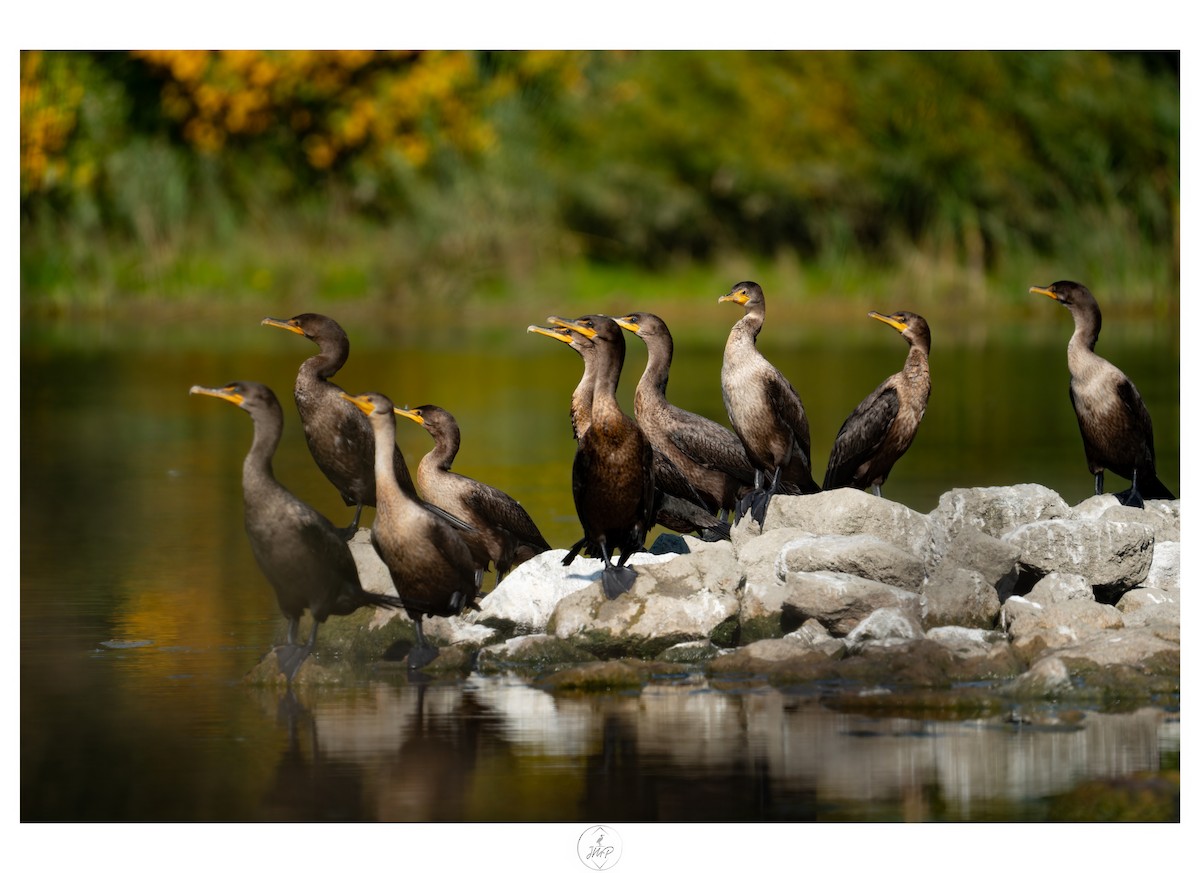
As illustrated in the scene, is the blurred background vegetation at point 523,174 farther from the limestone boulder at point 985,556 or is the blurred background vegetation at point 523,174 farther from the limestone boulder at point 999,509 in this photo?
the limestone boulder at point 985,556

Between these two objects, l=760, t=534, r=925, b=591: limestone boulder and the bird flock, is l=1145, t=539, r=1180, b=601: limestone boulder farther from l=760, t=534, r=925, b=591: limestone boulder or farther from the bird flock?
l=760, t=534, r=925, b=591: limestone boulder

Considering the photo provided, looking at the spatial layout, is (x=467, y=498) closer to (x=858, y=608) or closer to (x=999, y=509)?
(x=858, y=608)

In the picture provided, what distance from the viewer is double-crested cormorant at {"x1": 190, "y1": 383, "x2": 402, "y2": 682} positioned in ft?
28.1

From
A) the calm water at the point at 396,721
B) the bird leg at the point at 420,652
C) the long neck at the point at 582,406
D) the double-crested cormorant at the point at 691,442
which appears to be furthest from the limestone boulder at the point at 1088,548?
the bird leg at the point at 420,652

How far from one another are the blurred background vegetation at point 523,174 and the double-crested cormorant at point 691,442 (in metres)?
10.5

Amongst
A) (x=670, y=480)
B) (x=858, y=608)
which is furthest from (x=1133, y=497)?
(x=670, y=480)

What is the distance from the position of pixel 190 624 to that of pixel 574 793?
126 inches

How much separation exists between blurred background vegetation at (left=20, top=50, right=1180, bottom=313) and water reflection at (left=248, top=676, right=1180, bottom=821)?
13139mm

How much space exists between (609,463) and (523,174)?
60.9 feet

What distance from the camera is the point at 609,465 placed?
30.2 ft

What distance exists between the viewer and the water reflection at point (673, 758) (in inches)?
280

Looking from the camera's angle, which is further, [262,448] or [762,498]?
[762,498]

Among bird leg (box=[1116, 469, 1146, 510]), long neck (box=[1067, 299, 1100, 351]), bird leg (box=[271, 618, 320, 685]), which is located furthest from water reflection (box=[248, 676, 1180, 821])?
long neck (box=[1067, 299, 1100, 351])
